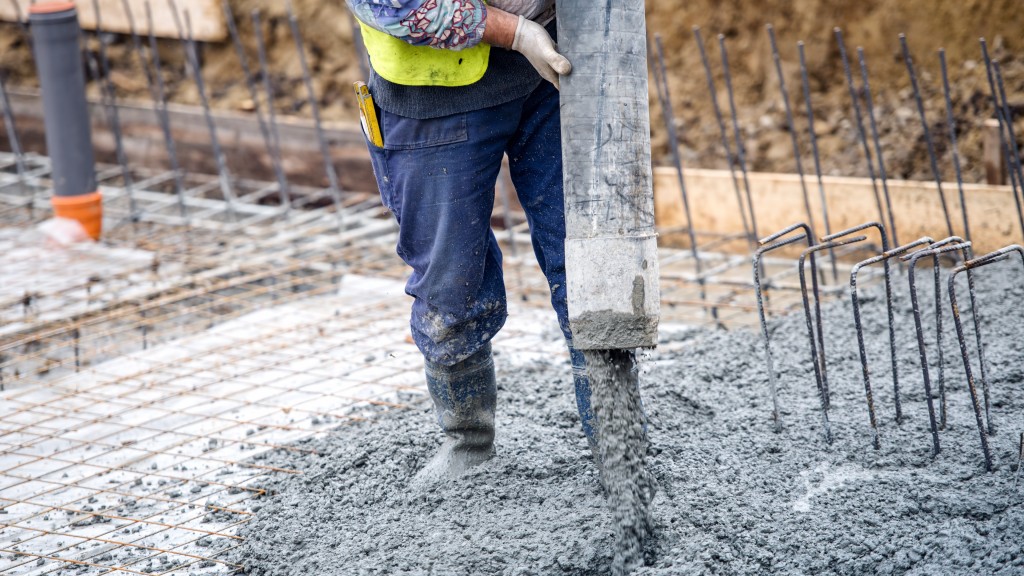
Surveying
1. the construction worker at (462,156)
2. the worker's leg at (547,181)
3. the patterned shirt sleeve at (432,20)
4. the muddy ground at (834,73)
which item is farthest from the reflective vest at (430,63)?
the muddy ground at (834,73)

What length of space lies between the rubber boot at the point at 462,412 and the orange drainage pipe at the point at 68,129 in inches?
→ 155

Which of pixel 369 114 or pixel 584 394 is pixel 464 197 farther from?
pixel 584 394

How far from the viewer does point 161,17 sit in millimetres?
8820

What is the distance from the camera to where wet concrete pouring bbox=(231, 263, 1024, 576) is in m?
2.43

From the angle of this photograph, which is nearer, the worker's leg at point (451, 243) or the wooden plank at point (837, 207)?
the worker's leg at point (451, 243)

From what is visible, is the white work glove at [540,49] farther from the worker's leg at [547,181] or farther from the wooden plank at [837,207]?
the wooden plank at [837,207]

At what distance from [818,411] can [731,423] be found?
0.28 meters

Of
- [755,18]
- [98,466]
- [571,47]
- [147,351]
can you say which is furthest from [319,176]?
[571,47]

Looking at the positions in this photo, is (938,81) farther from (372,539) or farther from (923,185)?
(372,539)

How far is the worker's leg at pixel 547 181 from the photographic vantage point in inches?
107

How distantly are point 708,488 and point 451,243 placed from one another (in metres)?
0.94

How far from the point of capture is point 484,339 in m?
2.90

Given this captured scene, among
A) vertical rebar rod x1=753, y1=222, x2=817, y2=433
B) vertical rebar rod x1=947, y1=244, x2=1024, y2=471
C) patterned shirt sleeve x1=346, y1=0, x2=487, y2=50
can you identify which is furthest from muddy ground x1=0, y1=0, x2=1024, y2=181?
patterned shirt sleeve x1=346, y1=0, x2=487, y2=50

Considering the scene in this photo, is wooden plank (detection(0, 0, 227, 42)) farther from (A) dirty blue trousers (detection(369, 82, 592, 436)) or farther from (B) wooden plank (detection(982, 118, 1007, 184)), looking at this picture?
(A) dirty blue trousers (detection(369, 82, 592, 436))
